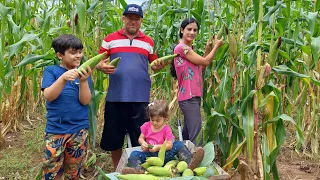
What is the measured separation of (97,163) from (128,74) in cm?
116

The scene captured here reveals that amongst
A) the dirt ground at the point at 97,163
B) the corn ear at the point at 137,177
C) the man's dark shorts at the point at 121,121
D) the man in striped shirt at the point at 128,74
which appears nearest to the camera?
the corn ear at the point at 137,177

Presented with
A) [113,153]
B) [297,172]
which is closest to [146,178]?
[113,153]

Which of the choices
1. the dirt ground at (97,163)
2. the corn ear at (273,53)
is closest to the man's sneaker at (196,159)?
the corn ear at (273,53)

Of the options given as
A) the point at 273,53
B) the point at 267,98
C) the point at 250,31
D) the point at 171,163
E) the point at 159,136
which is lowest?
the point at 171,163

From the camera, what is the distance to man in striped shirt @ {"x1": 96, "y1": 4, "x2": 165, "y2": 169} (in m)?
2.91

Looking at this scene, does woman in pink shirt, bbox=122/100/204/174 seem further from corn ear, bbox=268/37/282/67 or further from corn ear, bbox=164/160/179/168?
corn ear, bbox=268/37/282/67

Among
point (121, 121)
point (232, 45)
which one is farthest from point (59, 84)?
point (232, 45)

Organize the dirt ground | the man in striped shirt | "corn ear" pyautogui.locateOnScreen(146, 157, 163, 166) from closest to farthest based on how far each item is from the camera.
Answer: "corn ear" pyautogui.locateOnScreen(146, 157, 163, 166)
the man in striped shirt
the dirt ground

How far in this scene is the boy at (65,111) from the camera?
7.67 ft

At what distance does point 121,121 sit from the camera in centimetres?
309

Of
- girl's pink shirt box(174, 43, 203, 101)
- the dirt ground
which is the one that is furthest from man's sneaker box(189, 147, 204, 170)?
the dirt ground

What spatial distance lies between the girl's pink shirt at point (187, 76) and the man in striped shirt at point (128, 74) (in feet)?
0.76

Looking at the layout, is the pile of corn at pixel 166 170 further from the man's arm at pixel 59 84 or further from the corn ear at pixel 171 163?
the man's arm at pixel 59 84

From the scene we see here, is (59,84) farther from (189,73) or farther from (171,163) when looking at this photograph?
(189,73)
